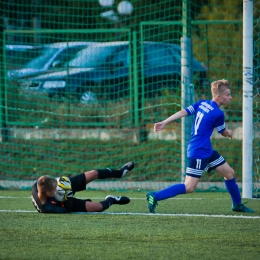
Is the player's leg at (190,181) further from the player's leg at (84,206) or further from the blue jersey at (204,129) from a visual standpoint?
the player's leg at (84,206)

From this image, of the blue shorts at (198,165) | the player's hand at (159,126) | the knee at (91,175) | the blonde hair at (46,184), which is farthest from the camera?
the knee at (91,175)

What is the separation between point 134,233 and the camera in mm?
6379

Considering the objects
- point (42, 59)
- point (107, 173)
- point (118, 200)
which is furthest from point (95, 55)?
point (118, 200)

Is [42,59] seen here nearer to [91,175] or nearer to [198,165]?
[91,175]

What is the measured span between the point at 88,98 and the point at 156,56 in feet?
4.73

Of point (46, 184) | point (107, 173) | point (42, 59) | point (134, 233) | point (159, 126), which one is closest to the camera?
point (134, 233)

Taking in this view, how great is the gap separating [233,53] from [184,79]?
1851mm

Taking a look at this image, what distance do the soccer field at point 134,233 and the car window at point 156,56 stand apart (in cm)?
425

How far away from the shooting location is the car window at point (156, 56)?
1228cm

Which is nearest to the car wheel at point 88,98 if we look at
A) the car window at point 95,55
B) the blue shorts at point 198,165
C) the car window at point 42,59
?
the car window at point 95,55

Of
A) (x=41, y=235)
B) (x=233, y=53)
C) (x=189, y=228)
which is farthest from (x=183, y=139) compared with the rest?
(x=41, y=235)

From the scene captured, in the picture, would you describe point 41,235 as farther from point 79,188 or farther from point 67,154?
point 67,154

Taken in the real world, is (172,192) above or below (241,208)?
above

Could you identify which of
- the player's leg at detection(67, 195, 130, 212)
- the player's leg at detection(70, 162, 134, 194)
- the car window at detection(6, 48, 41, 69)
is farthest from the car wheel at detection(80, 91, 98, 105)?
the player's leg at detection(67, 195, 130, 212)
